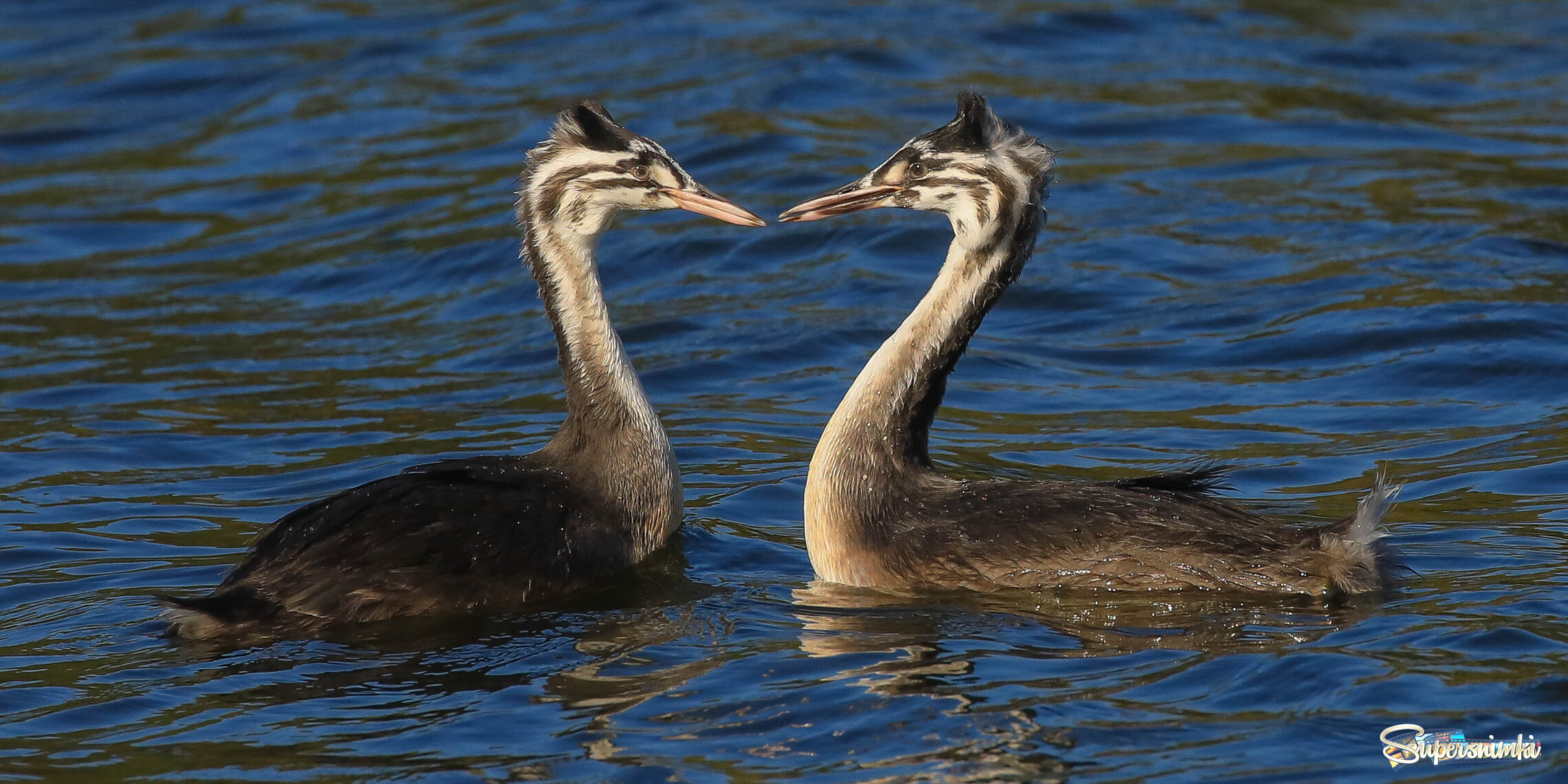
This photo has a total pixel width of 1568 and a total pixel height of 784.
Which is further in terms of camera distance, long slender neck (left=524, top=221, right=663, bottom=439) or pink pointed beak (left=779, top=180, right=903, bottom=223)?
long slender neck (left=524, top=221, right=663, bottom=439)

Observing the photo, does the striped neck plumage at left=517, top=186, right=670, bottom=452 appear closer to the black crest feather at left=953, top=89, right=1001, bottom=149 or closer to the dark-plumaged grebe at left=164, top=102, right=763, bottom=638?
the dark-plumaged grebe at left=164, top=102, right=763, bottom=638

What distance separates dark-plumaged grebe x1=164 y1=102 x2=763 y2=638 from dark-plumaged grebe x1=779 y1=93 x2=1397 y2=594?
90cm

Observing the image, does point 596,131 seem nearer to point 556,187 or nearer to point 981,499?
point 556,187

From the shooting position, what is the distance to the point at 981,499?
8891 millimetres

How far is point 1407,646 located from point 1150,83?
1269 centimetres

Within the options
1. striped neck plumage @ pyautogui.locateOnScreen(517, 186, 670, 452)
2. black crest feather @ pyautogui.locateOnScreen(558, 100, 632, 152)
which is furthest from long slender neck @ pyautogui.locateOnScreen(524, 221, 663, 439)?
black crest feather @ pyautogui.locateOnScreen(558, 100, 632, 152)

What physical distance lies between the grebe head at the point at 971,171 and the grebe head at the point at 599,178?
29.4 inches

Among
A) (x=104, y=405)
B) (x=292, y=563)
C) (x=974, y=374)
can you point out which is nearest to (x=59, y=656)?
(x=292, y=563)

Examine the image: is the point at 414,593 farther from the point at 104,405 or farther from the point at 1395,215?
the point at 1395,215

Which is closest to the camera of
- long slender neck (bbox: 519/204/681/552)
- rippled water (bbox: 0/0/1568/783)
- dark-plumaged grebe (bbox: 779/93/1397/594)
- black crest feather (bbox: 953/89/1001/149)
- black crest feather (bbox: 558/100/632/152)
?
rippled water (bbox: 0/0/1568/783)

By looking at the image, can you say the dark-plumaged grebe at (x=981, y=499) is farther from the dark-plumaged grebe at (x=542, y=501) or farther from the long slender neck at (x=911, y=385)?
the dark-plumaged grebe at (x=542, y=501)

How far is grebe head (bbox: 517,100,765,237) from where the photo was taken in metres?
9.82

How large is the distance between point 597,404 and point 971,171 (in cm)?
216

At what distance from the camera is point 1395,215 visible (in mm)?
15789
